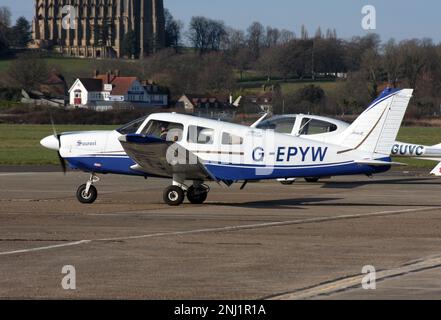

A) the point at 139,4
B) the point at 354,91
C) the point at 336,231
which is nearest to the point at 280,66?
the point at 354,91

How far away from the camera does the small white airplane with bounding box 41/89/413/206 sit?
766 inches

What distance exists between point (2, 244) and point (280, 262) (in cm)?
406

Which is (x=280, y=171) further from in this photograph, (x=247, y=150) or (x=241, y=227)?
(x=241, y=227)

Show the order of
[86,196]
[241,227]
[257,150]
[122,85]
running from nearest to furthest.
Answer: [241,227], [257,150], [86,196], [122,85]

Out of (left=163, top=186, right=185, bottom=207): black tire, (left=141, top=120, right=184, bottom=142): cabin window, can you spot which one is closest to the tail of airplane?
(left=141, top=120, right=184, bottom=142): cabin window

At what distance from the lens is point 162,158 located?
64.1 ft

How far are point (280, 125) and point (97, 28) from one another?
453ft

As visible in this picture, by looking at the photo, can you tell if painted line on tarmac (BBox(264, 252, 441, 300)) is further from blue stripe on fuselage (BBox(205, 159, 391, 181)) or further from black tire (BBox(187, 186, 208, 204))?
black tire (BBox(187, 186, 208, 204))

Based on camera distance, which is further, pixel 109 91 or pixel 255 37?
pixel 255 37

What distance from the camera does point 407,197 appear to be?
74.3 ft

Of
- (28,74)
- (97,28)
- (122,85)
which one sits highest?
(97,28)

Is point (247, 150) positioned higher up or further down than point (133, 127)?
further down

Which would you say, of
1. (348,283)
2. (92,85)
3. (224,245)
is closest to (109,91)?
(92,85)
